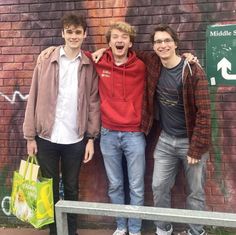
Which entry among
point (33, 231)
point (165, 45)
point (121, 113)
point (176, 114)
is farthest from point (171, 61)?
point (33, 231)

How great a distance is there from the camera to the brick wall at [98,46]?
3652 millimetres

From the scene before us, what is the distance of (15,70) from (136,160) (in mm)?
1522

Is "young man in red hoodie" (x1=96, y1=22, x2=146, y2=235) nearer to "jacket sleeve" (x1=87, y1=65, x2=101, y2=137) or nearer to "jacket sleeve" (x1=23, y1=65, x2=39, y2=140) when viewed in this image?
"jacket sleeve" (x1=87, y1=65, x2=101, y2=137)

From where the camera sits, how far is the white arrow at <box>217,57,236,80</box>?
362 centimetres

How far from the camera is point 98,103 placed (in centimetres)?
355

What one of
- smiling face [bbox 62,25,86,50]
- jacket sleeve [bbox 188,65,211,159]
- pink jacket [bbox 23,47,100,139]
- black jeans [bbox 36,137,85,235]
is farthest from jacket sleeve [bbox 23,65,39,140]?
jacket sleeve [bbox 188,65,211,159]

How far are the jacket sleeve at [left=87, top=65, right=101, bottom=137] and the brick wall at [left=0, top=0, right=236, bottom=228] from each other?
485mm

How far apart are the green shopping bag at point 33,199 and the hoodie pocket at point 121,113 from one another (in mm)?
774

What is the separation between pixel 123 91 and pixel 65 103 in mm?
505

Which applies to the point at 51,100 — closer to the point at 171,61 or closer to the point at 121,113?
the point at 121,113

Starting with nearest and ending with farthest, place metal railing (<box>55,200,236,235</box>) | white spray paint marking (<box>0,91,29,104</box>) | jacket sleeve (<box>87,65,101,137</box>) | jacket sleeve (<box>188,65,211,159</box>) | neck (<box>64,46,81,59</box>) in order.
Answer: metal railing (<box>55,200,236,235</box>) → jacket sleeve (<box>188,65,211,159</box>) → neck (<box>64,46,81,59</box>) → jacket sleeve (<box>87,65,101,137</box>) → white spray paint marking (<box>0,91,29,104</box>)

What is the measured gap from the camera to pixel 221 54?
11.9 ft

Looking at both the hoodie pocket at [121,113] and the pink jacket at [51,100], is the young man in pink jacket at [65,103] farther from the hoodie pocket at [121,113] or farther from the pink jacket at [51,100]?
the hoodie pocket at [121,113]

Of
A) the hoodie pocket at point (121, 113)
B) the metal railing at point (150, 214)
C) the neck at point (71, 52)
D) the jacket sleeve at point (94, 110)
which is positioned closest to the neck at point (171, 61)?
the hoodie pocket at point (121, 113)
